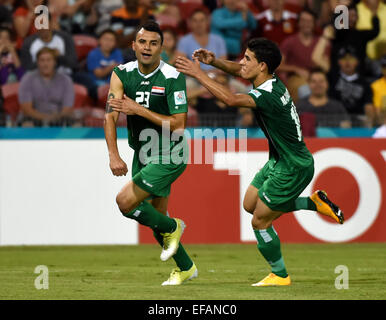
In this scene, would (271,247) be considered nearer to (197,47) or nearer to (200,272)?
(200,272)

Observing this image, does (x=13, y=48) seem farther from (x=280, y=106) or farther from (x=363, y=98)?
(x=280, y=106)

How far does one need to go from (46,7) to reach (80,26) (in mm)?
1175

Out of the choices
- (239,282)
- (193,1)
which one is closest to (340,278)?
(239,282)

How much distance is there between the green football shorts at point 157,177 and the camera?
9219 mm

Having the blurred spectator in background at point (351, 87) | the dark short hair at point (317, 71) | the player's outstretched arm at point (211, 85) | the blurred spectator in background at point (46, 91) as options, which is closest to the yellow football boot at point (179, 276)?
the player's outstretched arm at point (211, 85)

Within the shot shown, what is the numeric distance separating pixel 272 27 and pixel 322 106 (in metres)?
2.93

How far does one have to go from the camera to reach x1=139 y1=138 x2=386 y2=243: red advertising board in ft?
47.1

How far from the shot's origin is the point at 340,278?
396 inches

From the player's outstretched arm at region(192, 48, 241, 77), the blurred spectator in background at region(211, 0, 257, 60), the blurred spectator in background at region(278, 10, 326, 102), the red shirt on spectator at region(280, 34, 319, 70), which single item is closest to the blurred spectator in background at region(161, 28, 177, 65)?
the blurred spectator in background at region(211, 0, 257, 60)

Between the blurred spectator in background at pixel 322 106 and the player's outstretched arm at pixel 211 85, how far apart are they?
6275mm

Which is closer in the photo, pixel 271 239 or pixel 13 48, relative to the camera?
pixel 271 239

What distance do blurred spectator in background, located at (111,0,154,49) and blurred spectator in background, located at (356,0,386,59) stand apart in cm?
422

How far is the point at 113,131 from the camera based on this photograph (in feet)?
30.1

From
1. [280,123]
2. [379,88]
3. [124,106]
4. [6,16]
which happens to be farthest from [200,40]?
[124,106]
